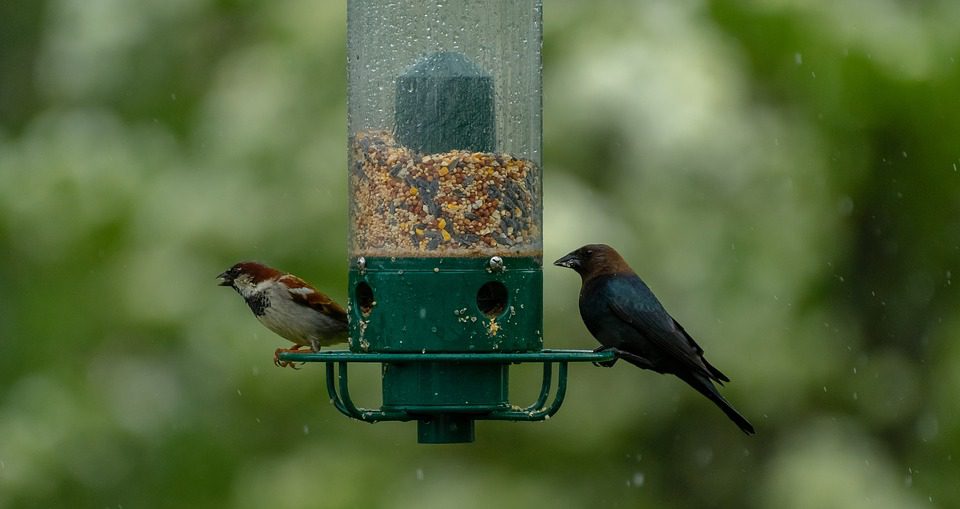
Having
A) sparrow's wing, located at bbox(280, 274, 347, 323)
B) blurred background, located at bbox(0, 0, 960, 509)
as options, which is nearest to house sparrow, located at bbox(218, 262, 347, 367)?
sparrow's wing, located at bbox(280, 274, 347, 323)

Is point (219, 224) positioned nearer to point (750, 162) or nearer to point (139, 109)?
point (139, 109)

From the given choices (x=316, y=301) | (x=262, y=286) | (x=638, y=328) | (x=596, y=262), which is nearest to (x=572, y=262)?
(x=596, y=262)

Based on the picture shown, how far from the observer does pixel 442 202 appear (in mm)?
6250

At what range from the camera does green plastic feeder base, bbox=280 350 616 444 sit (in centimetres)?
598

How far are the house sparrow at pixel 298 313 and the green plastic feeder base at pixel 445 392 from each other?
35.0 inches

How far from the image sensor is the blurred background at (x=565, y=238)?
424 inches

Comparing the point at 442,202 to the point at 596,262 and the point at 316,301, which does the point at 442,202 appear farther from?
the point at 316,301

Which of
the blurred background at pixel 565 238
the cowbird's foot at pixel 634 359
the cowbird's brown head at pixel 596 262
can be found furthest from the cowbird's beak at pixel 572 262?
the blurred background at pixel 565 238

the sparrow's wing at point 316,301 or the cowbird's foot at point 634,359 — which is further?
the sparrow's wing at point 316,301

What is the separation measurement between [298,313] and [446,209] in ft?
3.69

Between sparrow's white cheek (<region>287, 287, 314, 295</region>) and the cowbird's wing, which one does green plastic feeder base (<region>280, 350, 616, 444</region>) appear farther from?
sparrow's white cheek (<region>287, 287, 314, 295</region>)

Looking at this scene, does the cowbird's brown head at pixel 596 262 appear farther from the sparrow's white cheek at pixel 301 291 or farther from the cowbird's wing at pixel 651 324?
the sparrow's white cheek at pixel 301 291

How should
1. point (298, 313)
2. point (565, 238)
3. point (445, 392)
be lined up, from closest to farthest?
point (445, 392)
point (298, 313)
point (565, 238)

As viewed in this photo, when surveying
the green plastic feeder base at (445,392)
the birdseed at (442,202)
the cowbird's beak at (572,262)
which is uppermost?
the birdseed at (442,202)
